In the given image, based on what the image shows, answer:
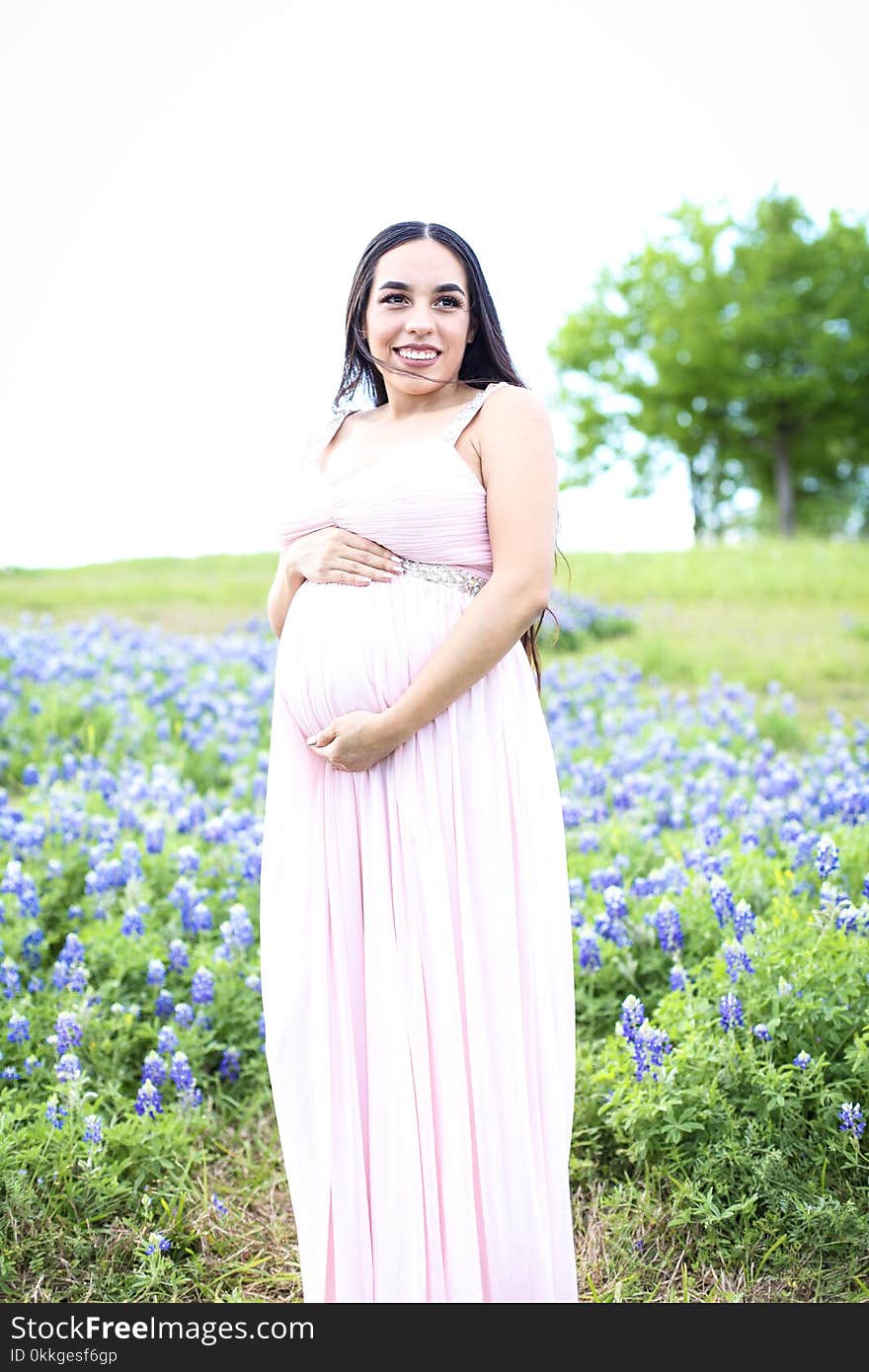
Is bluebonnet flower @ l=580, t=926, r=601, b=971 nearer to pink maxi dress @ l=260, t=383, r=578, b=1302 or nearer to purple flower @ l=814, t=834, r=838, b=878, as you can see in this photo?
purple flower @ l=814, t=834, r=838, b=878

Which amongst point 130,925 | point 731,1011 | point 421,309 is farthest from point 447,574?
point 130,925

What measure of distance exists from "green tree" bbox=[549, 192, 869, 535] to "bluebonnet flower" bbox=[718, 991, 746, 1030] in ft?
81.4

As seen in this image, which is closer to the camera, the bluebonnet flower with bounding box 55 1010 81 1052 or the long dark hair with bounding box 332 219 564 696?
the long dark hair with bounding box 332 219 564 696

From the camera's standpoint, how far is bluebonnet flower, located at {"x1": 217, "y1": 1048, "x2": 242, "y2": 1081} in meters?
3.92

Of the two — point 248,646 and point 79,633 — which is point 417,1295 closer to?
point 248,646

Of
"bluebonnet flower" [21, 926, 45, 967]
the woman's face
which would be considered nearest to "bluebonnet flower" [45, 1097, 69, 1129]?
"bluebonnet flower" [21, 926, 45, 967]

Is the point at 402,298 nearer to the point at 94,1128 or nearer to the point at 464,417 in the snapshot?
the point at 464,417

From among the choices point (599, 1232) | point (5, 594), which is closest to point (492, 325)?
point (599, 1232)

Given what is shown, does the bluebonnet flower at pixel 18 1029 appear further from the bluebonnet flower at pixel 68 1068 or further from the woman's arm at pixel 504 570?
the woman's arm at pixel 504 570

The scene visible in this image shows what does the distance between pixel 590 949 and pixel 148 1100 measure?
143 centimetres

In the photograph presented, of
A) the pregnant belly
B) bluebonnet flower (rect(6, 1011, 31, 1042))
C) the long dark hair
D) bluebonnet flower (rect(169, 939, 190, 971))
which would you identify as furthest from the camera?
bluebonnet flower (rect(169, 939, 190, 971))

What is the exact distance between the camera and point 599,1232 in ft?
10.8

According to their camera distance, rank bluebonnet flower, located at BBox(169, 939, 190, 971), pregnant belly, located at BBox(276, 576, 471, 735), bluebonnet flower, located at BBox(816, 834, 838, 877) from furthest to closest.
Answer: bluebonnet flower, located at BBox(169, 939, 190, 971) < bluebonnet flower, located at BBox(816, 834, 838, 877) < pregnant belly, located at BBox(276, 576, 471, 735)

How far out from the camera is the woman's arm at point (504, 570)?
253 cm
